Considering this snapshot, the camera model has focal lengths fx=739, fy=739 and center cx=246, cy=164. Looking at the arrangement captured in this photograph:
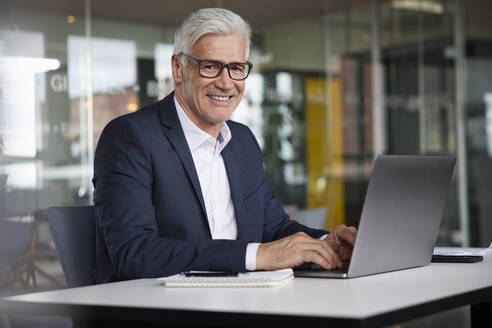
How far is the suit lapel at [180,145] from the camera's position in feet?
7.55

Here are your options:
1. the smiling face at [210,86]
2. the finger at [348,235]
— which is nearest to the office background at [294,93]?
the smiling face at [210,86]

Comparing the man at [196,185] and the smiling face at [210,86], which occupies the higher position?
the smiling face at [210,86]

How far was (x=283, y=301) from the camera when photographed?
1.49 metres

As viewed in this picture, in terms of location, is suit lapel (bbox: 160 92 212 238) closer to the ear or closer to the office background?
the ear

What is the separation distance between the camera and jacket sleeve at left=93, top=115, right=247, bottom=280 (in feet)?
6.47

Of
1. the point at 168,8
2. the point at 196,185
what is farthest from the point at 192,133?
the point at 168,8

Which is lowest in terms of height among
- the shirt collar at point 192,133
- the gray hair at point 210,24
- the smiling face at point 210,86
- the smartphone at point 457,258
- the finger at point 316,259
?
the smartphone at point 457,258

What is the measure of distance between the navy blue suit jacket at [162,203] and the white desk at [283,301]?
6.0 inches

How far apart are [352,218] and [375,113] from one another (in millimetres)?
1216

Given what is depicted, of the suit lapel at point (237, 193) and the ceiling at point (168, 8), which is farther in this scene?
the ceiling at point (168, 8)

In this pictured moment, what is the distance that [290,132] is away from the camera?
693 cm

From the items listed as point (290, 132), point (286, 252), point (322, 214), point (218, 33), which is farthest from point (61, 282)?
point (286, 252)

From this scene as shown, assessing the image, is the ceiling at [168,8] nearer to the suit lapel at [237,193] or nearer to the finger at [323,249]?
the suit lapel at [237,193]

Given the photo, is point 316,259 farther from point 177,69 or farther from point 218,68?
point 177,69
